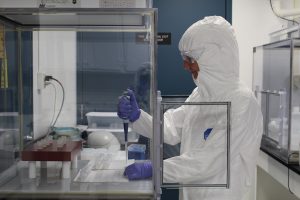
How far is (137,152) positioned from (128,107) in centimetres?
29

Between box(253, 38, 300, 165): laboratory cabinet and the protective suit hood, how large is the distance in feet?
2.75

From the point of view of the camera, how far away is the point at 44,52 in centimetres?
192

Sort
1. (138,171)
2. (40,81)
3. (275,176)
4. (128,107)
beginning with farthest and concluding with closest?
(275,176) < (40,81) < (128,107) < (138,171)

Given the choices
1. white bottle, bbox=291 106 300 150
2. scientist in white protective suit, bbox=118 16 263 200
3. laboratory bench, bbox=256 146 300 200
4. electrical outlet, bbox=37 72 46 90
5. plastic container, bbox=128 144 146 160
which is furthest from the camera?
white bottle, bbox=291 106 300 150

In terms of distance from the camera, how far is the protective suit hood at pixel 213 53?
1.64 m

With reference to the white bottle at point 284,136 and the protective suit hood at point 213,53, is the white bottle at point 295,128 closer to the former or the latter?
the white bottle at point 284,136

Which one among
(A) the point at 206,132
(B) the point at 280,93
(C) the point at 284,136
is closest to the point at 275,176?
(C) the point at 284,136

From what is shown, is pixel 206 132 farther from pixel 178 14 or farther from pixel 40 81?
pixel 178 14

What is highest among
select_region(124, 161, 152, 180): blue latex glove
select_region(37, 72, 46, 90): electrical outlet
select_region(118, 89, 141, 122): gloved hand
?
select_region(37, 72, 46, 90): electrical outlet

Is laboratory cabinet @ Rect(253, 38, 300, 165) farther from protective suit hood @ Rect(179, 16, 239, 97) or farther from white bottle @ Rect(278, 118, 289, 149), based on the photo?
protective suit hood @ Rect(179, 16, 239, 97)

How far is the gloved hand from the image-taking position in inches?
62.9

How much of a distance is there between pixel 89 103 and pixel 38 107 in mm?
277

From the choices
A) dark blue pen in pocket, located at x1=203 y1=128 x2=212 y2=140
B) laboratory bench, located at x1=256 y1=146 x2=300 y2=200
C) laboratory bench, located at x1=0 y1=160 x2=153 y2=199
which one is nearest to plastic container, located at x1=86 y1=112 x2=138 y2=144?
dark blue pen in pocket, located at x1=203 y1=128 x2=212 y2=140

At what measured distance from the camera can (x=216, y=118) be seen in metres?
1.67
